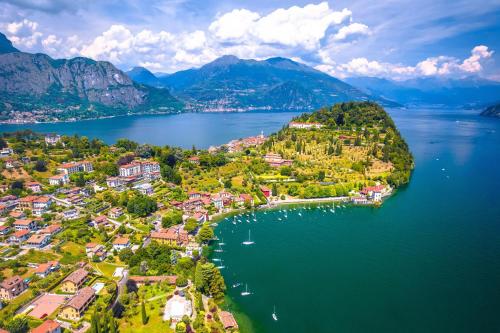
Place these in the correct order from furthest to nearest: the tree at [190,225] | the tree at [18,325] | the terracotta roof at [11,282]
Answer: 1. the tree at [190,225]
2. the terracotta roof at [11,282]
3. the tree at [18,325]

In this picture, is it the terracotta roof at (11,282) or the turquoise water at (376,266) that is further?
the terracotta roof at (11,282)

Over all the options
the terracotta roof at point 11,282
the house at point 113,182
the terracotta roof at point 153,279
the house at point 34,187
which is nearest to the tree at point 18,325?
the terracotta roof at point 11,282

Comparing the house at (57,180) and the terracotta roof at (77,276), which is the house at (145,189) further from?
the terracotta roof at (77,276)

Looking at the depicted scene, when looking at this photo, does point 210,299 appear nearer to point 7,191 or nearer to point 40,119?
point 7,191

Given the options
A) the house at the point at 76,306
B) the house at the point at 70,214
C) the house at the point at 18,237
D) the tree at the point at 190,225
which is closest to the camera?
the house at the point at 76,306

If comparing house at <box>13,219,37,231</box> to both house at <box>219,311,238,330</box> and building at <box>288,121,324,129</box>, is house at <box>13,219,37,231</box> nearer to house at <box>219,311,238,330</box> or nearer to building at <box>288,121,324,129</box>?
house at <box>219,311,238,330</box>

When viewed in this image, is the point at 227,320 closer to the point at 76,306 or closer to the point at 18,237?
the point at 76,306

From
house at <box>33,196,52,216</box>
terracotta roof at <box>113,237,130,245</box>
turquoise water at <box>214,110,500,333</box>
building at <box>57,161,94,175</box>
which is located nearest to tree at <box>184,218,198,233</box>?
turquoise water at <box>214,110,500,333</box>
